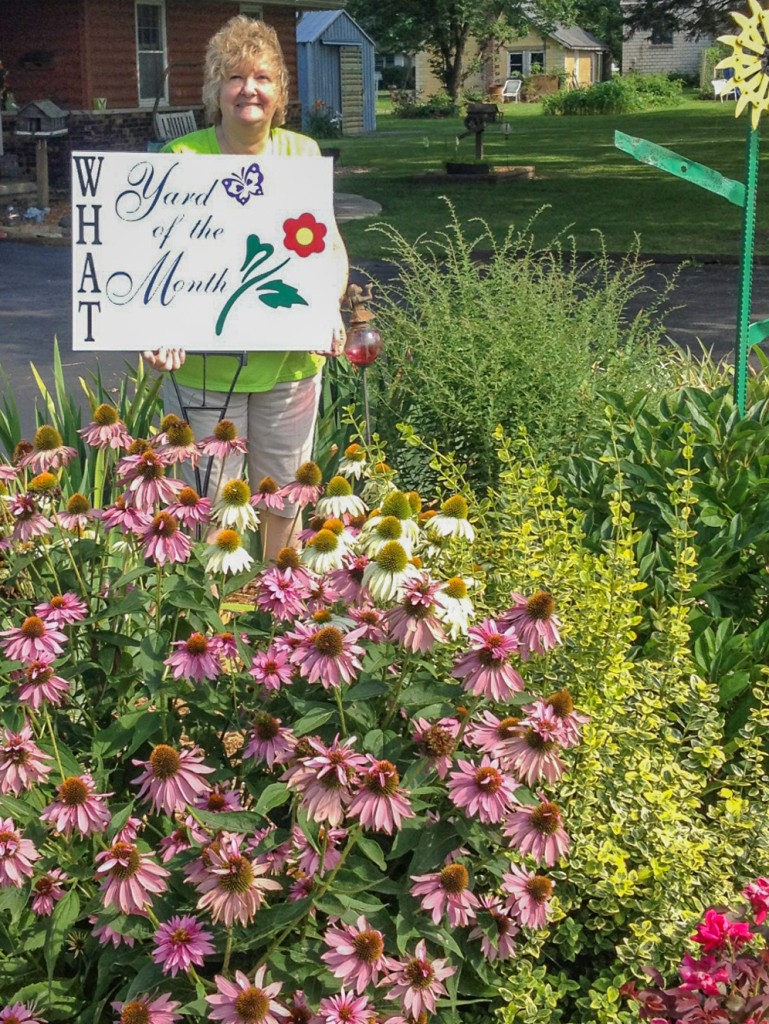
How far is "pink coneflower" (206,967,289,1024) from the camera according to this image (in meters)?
1.72

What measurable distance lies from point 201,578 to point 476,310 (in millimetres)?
2584

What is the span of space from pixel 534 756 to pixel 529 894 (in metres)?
0.22

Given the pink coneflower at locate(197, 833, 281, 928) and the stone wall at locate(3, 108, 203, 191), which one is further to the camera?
the stone wall at locate(3, 108, 203, 191)

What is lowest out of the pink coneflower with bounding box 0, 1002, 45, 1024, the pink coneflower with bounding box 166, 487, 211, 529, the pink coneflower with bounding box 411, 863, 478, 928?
the pink coneflower with bounding box 0, 1002, 45, 1024

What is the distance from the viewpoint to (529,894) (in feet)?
6.34

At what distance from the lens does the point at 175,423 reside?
241cm

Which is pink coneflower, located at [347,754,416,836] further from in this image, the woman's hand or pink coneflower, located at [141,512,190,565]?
the woman's hand

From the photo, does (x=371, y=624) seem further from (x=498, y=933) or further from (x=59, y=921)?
(x=59, y=921)

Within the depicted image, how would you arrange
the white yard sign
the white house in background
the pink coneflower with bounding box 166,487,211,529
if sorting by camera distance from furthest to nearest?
the white house in background
the white yard sign
the pink coneflower with bounding box 166,487,211,529

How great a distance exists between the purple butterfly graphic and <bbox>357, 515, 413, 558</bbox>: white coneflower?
156cm

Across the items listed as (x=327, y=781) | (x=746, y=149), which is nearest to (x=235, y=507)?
(x=327, y=781)

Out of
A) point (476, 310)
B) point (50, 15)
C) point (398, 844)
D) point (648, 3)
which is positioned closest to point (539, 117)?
point (648, 3)

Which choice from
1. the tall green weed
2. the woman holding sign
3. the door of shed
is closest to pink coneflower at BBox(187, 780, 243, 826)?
the woman holding sign

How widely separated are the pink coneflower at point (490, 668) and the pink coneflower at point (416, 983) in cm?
38
